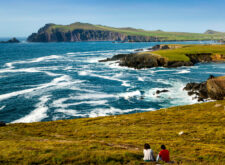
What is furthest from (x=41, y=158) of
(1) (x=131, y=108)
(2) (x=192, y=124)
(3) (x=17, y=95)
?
(3) (x=17, y=95)

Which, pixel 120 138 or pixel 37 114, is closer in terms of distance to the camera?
pixel 120 138

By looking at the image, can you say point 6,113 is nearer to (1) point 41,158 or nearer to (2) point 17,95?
(2) point 17,95

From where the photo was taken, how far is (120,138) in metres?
34.0

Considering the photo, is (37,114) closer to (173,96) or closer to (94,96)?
(94,96)

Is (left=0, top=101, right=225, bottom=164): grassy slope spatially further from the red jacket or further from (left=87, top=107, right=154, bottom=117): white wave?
(left=87, top=107, right=154, bottom=117): white wave

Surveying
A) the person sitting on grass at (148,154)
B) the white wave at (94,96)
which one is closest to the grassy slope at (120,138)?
the person sitting on grass at (148,154)

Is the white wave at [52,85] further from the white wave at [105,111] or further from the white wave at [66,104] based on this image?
the white wave at [105,111]

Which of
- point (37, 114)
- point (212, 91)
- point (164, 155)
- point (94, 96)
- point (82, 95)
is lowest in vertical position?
point (37, 114)

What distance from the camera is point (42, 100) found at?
225 ft

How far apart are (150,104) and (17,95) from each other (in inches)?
1924

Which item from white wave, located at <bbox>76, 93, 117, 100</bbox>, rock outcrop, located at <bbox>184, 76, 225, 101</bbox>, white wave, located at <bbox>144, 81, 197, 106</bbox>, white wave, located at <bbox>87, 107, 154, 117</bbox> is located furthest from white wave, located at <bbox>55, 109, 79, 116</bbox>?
rock outcrop, located at <bbox>184, 76, 225, 101</bbox>

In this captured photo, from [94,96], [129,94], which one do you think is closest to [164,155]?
[94,96]

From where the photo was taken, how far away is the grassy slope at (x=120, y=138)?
20156 millimetres

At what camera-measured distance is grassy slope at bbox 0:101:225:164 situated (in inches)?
794
